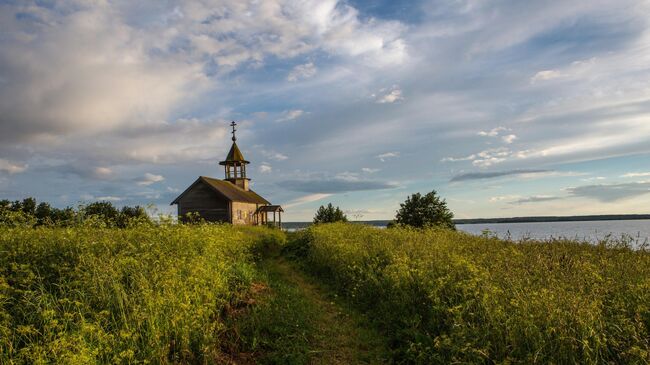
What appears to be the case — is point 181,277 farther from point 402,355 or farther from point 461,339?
point 461,339

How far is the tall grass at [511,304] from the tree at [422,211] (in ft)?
54.9

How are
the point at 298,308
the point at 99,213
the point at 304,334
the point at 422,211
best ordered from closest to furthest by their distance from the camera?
1. the point at 304,334
2. the point at 298,308
3. the point at 99,213
4. the point at 422,211

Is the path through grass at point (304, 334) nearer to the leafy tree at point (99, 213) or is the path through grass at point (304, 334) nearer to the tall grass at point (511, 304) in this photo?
the tall grass at point (511, 304)

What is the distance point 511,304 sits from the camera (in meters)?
5.63

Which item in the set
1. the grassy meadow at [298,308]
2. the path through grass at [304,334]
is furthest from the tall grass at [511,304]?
the path through grass at [304,334]

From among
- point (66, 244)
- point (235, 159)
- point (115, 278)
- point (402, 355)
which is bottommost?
point (402, 355)

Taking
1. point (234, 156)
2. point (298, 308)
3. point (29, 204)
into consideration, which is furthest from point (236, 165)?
point (298, 308)

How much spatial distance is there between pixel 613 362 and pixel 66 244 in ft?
33.2

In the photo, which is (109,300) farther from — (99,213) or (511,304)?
(99,213)

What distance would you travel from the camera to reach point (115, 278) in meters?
6.40

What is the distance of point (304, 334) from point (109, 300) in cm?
A: 354

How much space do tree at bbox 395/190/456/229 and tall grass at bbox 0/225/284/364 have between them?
70.3ft

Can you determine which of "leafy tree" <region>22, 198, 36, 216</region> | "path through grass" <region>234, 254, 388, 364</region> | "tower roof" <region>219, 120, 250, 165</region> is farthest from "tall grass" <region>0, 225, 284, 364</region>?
"tower roof" <region>219, 120, 250, 165</region>

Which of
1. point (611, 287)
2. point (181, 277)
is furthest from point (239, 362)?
point (611, 287)
